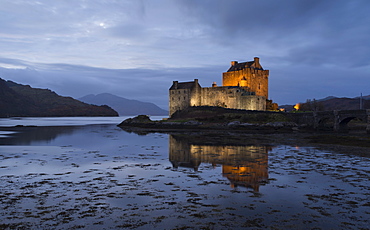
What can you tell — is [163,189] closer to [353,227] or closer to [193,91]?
[353,227]

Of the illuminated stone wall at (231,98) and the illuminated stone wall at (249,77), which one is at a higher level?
the illuminated stone wall at (249,77)

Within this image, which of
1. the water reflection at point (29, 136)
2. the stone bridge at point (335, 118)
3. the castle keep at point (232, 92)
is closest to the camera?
the water reflection at point (29, 136)

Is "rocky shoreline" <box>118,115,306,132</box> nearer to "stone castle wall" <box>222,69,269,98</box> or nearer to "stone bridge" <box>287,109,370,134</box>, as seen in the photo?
"stone bridge" <box>287,109,370,134</box>

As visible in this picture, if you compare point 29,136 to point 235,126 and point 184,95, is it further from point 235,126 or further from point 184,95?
point 184,95

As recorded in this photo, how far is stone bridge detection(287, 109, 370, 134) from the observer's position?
138ft

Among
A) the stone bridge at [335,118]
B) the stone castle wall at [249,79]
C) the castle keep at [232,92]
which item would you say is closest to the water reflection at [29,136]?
the castle keep at [232,92]

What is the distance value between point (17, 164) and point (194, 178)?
1051 centimetres

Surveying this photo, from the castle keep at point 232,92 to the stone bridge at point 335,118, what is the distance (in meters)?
11.5

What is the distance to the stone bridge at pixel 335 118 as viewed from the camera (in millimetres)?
42000

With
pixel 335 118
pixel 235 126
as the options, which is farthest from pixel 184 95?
pixel 335 118

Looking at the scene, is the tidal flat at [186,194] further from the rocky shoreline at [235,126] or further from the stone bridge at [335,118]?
the stone bridge at [335,118]

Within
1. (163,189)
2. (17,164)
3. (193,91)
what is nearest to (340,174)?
(163,189)

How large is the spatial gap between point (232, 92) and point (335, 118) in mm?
23832

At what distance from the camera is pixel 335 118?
45.2m
